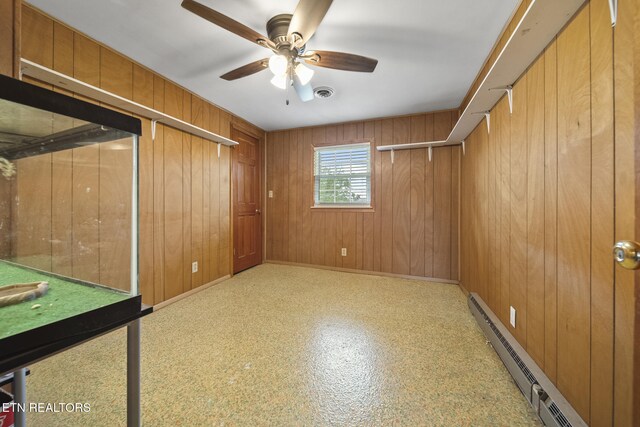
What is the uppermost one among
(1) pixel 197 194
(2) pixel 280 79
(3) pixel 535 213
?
(2) pixel 280 79

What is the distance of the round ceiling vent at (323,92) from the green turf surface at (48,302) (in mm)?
2526

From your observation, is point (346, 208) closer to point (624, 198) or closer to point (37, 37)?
point (624, 198)

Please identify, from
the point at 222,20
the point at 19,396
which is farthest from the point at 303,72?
the point at 19,396

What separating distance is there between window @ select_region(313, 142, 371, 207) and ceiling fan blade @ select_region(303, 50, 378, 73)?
1879mm

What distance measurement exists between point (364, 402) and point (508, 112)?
2.13m

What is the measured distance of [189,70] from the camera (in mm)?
2254

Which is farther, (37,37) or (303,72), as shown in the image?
(303,72)

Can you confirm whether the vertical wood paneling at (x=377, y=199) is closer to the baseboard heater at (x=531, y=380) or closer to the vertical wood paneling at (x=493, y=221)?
the vertical wood paneling at (x=493, y=221)

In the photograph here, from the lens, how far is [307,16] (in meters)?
1.30

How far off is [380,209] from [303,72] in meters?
2.24

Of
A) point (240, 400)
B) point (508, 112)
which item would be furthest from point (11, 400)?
point (508, 112)

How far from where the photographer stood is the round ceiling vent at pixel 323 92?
2581mm

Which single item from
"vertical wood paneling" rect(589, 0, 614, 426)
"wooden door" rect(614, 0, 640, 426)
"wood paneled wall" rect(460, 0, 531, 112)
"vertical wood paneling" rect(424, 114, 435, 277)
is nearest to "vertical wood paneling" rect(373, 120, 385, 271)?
"vertical wood paneling" rect(424, 114, 435, 277)

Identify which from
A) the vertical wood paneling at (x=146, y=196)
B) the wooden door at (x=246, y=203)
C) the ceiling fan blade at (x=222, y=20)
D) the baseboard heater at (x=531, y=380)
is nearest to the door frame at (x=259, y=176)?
the wooden door at (x=246, y=203)
